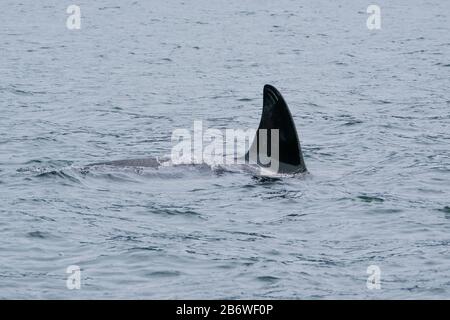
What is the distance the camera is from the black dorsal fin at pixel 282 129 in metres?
17.0

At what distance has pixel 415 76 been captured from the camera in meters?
31.6

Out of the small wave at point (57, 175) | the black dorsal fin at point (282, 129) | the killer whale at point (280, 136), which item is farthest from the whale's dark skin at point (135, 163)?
the black dorsal fin at point (282, 129)

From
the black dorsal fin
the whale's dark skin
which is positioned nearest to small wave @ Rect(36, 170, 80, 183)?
the whale's dark skin

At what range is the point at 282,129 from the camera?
1708 cm

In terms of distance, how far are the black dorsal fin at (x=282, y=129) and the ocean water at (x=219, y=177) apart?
0.34 metres

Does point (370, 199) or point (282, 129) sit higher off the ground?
point (282, 129)

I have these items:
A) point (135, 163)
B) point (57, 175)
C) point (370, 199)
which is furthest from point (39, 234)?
point (370, 199)

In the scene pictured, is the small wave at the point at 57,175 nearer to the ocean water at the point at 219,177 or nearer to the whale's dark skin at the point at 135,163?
the ocean water at the point at 219,177

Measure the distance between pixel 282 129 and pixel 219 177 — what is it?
1.25 metres

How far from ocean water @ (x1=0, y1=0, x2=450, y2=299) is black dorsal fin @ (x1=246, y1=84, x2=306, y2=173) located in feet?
1.12

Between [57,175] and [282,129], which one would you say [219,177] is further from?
[57,175]
